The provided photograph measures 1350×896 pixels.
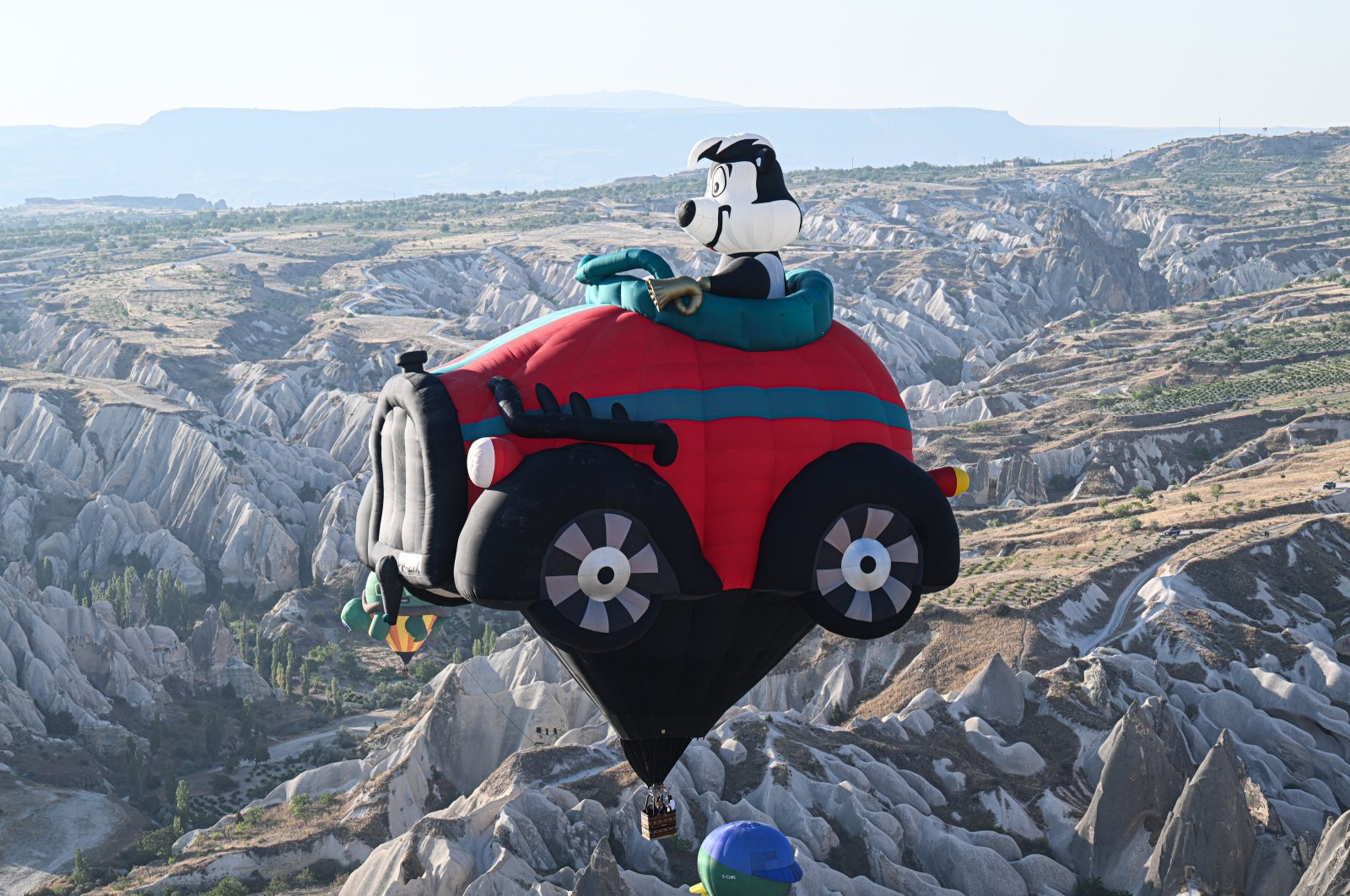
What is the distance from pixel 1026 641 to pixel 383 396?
41.6 meters

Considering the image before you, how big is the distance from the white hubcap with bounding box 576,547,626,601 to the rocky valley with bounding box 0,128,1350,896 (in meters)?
18.8

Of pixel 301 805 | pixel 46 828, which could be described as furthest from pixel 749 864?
pixel 46 828

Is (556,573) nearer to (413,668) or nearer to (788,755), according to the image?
(788,755)

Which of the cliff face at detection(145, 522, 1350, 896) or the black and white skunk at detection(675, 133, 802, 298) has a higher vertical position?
the black and white skunk at detection(675, 133, 802, 298)

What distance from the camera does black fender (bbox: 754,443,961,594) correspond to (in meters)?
24.3

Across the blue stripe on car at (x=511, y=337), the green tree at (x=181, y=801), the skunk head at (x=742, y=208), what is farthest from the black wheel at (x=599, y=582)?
the green tree at (x=181, y=801)

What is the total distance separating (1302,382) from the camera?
113500 mm

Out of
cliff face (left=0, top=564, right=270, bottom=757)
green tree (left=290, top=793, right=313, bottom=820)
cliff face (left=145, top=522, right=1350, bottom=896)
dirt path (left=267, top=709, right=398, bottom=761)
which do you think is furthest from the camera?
dirt path (left=267, top=709, right=398, bottom=761)

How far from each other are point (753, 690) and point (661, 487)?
141 feet

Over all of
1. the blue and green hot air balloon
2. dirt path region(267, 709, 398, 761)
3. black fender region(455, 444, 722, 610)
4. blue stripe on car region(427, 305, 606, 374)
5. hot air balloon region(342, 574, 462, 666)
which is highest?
blue stripe on car region(427, 305, 606, 374)

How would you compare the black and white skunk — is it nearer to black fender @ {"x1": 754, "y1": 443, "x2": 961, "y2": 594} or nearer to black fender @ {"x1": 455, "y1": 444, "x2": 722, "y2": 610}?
black fender @ {"x1": 754, "y1": 443, "x2": 961, "y2": 594}

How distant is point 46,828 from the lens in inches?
2500

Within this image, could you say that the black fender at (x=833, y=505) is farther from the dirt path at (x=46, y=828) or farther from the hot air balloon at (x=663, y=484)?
the dirt path at (x=46, y=828)

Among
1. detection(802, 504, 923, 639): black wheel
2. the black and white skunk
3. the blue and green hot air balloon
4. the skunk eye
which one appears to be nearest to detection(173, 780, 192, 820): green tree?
the blue and green hot air balloon
